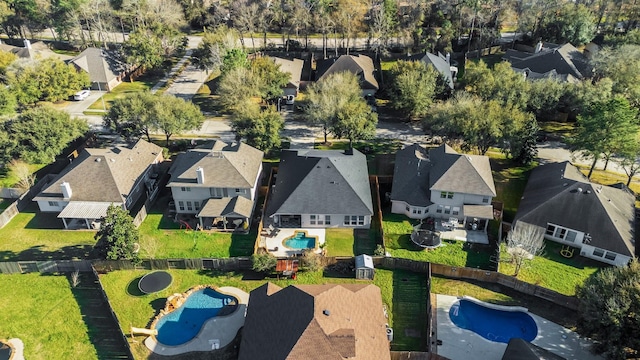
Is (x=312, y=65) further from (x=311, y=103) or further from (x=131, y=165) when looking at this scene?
(x=131, y=165)

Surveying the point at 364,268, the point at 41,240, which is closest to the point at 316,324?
the point at 364,268

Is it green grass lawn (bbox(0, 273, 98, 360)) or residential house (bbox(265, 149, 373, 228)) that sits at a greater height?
residential house (bbox(265, 149, 373, 228))

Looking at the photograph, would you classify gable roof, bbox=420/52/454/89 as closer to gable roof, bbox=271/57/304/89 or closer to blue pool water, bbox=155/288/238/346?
gable roof, bbox=271/57/304/89

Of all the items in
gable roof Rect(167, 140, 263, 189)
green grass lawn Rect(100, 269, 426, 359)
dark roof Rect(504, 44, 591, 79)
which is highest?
dark roof Rect(504, 44, 591, 79)

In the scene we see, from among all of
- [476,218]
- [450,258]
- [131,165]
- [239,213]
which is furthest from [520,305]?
[131,165]

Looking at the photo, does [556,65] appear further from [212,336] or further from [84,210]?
[84,210]

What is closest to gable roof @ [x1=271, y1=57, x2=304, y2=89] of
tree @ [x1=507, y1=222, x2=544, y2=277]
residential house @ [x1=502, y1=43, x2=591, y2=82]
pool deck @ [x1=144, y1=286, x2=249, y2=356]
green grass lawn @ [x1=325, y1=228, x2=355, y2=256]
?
green grass lawn @ [x1=325, y1=228, x2=355, y2=256]

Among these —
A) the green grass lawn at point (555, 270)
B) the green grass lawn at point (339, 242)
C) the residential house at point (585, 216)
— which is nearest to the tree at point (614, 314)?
the green grass lawn at point (555, 270)
